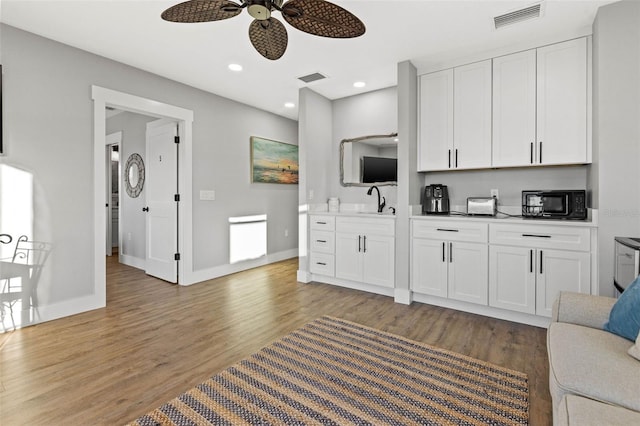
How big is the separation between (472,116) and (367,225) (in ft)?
5.07

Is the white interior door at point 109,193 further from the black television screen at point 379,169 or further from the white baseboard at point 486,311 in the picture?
the white baseboard at point 486,311

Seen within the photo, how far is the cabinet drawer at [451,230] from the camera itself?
293 centimetres

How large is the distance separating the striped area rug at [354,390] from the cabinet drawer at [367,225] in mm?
1380

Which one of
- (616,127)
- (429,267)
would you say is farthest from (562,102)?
(429,267)

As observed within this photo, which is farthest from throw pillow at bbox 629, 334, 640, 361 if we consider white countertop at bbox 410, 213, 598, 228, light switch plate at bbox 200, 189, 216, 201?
light switch plate at bbox 200, 189, 216, 201

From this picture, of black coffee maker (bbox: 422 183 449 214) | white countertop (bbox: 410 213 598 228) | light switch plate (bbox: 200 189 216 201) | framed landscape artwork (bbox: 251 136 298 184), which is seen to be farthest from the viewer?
framed landscape artwork (bbox: 251 136 298 184)

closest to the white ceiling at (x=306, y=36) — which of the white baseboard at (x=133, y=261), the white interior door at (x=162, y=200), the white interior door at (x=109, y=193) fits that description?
the white interior door at (x=162, y=200)

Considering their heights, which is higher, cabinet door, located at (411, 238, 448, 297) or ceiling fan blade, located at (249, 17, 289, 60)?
ceiling fan blade, located at (249, 17, 289, 60)

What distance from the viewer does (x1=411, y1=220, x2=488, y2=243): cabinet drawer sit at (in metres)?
2.93

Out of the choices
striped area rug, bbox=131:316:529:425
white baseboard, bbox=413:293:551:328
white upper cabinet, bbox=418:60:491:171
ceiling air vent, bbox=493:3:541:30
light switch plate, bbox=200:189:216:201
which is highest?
ceiling air vent, bbox=493:3:541:30

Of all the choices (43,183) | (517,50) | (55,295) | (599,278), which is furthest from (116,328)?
(517,50)

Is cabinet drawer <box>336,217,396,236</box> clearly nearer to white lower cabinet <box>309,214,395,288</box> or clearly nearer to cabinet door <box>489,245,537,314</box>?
white lower cabinet <box>309,214,395,288</box>

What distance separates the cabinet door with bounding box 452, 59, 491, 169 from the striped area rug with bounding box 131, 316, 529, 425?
190 cm

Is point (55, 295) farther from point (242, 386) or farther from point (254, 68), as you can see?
point (254, 68)
